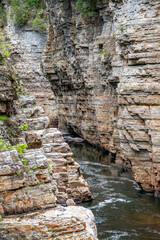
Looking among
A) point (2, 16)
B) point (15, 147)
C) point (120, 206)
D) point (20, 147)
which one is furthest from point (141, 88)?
point (2, 16)

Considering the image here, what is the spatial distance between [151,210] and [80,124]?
15.9 m

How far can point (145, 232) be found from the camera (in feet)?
37.4

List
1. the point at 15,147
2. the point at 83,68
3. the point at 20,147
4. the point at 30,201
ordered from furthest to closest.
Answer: the point at 83,68
the point at 20,147
the point at 15,147
the point at 30,201

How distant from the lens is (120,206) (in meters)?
14.0

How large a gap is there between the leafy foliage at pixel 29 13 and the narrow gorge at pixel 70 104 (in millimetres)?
112

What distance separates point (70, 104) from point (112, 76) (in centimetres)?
1180

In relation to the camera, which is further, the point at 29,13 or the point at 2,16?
the point at 2,16

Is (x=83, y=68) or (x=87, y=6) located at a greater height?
(x=87, y=6)

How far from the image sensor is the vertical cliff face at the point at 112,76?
14.2 m

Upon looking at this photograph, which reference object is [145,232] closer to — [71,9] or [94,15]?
[94,15]

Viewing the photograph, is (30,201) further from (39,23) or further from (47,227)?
(39,23)

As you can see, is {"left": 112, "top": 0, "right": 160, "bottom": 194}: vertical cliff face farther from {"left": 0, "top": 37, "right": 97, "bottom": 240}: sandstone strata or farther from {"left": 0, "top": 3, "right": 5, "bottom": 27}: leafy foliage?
{"left": 0, "top": 3, "right": 5, "bottom": 27}: leafy foliage

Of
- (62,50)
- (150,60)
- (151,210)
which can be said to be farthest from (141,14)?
(62,50)

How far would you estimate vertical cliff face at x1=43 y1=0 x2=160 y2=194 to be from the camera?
1420 cm
